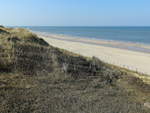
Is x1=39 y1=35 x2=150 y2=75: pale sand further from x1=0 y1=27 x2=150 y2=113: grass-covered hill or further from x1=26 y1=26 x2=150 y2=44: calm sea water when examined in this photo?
x1=26 y1=26 x2=150 y2=44: calm sea water

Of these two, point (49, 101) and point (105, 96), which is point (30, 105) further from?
point (105, 96)

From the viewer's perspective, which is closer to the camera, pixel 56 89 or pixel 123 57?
pixel 56 89

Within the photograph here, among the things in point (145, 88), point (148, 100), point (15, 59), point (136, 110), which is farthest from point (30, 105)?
point (145, 88)

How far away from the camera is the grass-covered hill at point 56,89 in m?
4.86

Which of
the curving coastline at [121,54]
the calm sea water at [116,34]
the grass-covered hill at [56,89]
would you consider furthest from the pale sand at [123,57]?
the calm sea water at [116,34]

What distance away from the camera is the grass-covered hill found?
486 cm

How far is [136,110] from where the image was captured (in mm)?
5312

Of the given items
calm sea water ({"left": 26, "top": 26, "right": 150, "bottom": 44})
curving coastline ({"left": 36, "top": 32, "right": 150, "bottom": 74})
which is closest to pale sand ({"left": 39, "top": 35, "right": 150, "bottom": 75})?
curving coastline ({"left": 36, "top": 32, "right": 150, "bottom": 74})

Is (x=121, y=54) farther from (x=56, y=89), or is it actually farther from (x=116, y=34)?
(x=116, y=34)

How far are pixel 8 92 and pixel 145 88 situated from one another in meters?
5.49

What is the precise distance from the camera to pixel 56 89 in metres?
5.93

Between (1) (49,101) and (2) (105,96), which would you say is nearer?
(1) (49,101)

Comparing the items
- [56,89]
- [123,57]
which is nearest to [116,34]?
[123,57]

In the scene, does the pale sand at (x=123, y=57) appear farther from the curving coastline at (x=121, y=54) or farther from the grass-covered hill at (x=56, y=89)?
the grass-covered hill at (x=56, y=89)
